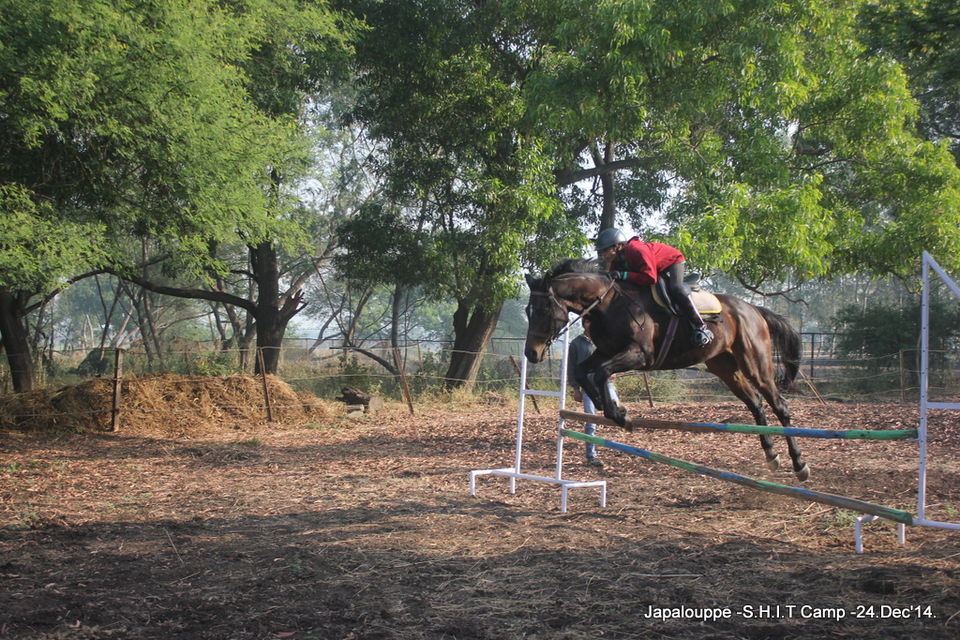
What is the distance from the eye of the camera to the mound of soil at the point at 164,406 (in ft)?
43.1

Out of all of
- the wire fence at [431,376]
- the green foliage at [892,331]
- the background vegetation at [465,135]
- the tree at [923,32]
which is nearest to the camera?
the tree at [923,32]

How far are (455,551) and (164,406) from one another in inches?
404

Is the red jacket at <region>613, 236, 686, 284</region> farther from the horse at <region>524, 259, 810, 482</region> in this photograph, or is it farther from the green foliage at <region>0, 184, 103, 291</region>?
the green foliage at <region>0, 184, 103, 291</region>

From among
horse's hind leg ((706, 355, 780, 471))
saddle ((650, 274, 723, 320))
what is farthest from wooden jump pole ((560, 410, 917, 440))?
horse's hind leg ((706, 355, 780, 471))

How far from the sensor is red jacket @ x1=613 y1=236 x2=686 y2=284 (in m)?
7.04

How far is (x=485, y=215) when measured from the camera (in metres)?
17.2

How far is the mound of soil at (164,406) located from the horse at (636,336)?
9114mm

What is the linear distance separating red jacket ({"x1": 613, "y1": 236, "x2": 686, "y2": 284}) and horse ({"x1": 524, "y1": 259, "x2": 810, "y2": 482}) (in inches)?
5.3

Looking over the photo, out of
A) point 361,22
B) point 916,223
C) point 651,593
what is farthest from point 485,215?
point 651,593

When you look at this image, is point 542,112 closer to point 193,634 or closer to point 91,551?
point 91,551

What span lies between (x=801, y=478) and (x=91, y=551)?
624 cm

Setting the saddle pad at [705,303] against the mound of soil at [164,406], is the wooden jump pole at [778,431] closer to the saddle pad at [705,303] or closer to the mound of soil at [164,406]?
the saddle pad at [705,303]

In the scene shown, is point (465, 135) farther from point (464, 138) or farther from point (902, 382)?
point (902, 382)

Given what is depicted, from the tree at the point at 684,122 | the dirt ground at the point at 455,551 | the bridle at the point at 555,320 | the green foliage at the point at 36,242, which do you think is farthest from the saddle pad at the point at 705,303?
the green foliage at the point at 36,242
